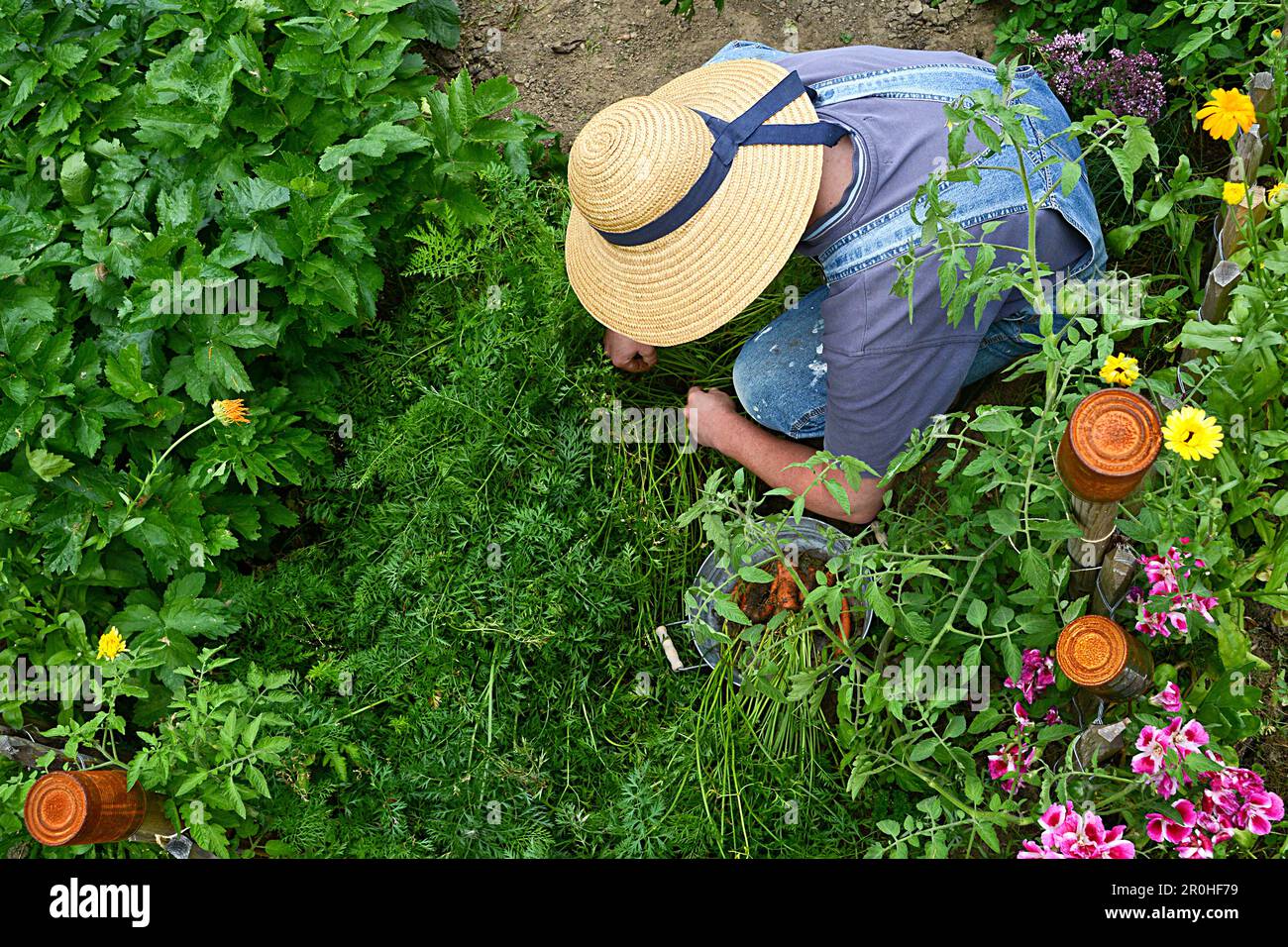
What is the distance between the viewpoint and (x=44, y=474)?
94.2 inches

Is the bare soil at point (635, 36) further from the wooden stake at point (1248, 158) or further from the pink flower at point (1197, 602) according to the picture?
the pink flower at point (1197, 602)

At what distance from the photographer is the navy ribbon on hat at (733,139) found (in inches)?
79.7

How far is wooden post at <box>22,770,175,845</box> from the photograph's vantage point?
200 cm

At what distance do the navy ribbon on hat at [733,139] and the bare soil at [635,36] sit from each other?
1.21 meters

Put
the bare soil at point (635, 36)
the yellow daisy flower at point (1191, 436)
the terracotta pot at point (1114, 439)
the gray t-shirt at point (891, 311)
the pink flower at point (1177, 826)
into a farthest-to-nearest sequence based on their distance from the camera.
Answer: the bare soil at point (635, 36), the gray t-shirt at point (891, 311), the pink flower at point (1177, 826), the yellow daisy flower at point (1191, 436), the terracotta pot at point (1114, 439)

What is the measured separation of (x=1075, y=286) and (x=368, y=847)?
1915 millimetres

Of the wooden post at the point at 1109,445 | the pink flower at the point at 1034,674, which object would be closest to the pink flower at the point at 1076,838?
the pink flower at the point at 1034,674

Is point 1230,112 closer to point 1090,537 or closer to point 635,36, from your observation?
point 1090,537

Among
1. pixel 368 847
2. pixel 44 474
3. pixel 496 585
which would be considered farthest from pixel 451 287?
pixel 368 847

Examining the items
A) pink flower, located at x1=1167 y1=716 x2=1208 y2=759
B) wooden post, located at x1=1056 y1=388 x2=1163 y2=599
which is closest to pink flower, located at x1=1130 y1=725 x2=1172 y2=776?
pink flower, located at x1=1167 y1=716 x2=1208 y2=759

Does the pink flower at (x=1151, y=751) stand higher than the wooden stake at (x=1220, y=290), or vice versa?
the wooden stake at (x=1220, y=290)

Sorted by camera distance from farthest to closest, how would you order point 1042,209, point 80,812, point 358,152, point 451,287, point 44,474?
point 451,287, point 358,152, point 44,474, point 1042,209, point 80,812

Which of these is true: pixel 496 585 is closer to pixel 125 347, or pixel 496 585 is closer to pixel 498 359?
pixel 498 359
